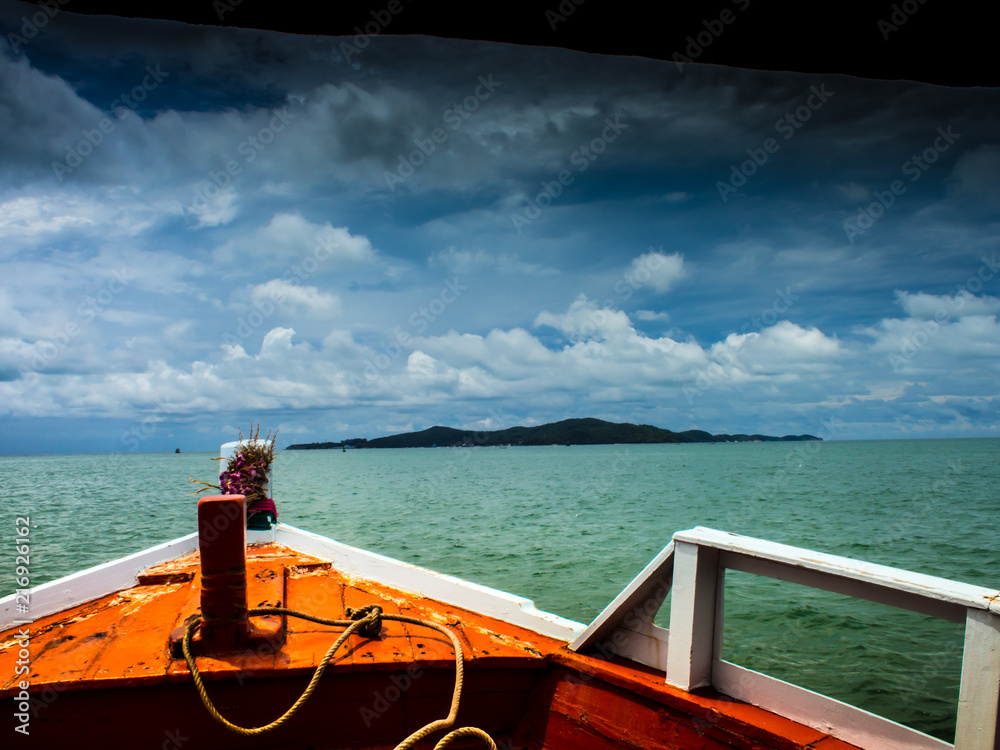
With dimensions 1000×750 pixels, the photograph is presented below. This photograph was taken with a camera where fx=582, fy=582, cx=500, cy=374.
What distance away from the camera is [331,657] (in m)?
2.86

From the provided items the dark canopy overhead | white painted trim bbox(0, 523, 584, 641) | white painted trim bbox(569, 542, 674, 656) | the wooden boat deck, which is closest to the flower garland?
white painted trim bbox(0, 523, 584, 641)

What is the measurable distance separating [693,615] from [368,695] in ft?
5.46

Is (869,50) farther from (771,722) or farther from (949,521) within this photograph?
(949,521)

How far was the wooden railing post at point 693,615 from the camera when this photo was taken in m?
2.63

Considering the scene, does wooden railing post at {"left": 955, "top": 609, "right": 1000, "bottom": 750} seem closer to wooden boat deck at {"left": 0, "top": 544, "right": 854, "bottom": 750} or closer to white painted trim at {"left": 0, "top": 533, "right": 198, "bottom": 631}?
wooden boat deck at {"left": 0, "top": 544, "right": 854, "bottom": 750}

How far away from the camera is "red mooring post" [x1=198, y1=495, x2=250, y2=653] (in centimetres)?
287

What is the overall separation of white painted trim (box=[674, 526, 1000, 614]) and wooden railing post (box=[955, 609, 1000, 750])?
0.18ft

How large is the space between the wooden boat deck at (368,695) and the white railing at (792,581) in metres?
0.09

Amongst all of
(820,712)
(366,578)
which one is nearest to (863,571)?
(820,712)

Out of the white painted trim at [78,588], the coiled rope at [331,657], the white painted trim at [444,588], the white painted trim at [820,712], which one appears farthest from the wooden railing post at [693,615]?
the white painted trim at [78,588]

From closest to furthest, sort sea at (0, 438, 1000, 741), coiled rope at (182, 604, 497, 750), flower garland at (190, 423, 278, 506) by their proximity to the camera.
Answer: coiled rope at (182, 604, 497, 750), flower garland at (190, 423, 278, 506), sea at (0, 438, 1000, 741)

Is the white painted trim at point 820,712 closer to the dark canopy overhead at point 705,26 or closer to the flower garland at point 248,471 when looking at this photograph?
the dark canopy overhead at point 705,26

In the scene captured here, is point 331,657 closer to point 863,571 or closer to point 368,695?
point 368,695

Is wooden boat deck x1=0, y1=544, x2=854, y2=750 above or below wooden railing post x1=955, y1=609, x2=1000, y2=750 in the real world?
below
